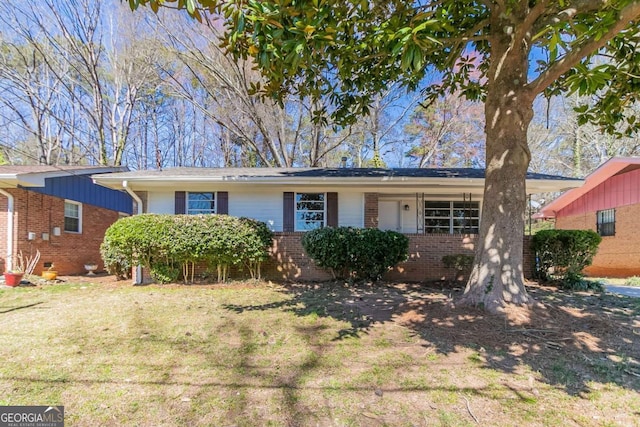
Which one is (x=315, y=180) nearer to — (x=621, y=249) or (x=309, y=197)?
(x=309, y=197)

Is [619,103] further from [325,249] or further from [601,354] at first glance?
[325,249]

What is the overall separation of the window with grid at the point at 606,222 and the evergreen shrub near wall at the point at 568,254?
7114mm

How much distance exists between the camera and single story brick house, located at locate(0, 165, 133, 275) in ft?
30.0

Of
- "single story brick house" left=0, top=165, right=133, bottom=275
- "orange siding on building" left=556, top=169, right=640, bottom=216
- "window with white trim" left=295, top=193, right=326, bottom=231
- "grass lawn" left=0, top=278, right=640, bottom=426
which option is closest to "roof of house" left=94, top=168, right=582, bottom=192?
"window with white trim" left=295, top=193, right=326, bottom=231

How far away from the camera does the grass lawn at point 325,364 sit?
2.62m

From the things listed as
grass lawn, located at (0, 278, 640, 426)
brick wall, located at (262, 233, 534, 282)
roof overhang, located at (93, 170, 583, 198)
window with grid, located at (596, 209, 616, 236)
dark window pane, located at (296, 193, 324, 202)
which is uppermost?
roof overhang, located at (93, 170, 583, 198)

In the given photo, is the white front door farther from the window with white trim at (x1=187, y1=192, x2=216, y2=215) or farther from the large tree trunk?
the large tree trunk

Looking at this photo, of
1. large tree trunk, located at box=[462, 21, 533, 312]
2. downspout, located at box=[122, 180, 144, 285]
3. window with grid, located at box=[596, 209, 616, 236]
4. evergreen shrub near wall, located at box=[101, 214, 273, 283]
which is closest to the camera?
large tree trunk, located at box=[462, 21, 533, 312]

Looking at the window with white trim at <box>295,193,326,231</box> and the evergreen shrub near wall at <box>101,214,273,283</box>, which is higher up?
the window with white trim at <box>295,193,326,231</box>

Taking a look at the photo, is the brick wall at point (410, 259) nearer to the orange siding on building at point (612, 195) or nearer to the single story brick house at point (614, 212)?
the single story brick house at point (614, 212)

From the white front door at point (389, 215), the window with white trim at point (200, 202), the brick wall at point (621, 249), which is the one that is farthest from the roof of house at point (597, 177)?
the window with white trim at point (200, 202)

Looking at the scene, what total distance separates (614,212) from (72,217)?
20103mm

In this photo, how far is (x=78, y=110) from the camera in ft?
65.9

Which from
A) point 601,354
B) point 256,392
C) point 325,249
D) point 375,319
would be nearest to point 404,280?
point 325,249
